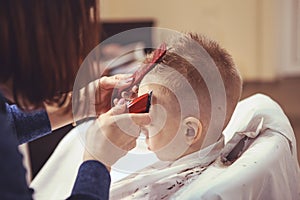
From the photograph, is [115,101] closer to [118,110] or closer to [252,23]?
[118,110]

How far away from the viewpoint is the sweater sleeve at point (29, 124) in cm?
76

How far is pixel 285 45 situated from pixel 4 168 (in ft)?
8.39

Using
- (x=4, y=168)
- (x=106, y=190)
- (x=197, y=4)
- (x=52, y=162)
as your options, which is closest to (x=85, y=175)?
(x=106, y=190)

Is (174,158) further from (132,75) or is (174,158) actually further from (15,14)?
(15,14)

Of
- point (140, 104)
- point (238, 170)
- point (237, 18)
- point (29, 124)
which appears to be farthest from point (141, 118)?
point (237, 18)

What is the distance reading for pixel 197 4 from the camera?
108 inches

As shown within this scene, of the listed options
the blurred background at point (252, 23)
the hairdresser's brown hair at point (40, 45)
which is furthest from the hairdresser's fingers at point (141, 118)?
the blurred background at point (252, 23)

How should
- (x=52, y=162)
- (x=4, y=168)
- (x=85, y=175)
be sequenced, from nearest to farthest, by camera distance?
1. (x=4, y=168)
2. (x=85, y=175)
3. (x=52, y=162)

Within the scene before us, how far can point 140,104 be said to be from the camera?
2.06 ft

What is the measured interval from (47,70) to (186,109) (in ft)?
0.80

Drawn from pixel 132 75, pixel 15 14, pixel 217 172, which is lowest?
pixel 217 172

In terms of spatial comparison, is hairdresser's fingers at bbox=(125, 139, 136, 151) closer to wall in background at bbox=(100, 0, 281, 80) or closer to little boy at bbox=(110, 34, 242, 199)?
little boy at bbox=(110, 34, 242, 199)

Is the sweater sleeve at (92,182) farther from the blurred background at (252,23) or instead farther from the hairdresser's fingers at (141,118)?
the blurred background at (252,23)

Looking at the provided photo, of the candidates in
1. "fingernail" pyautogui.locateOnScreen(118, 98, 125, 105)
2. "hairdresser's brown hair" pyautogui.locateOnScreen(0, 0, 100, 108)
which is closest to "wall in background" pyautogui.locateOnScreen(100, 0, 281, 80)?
"fingernail" pyautogui.locateOnScreen(118, 98, 125, 105)
